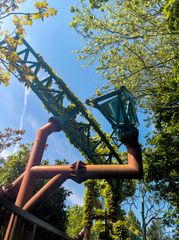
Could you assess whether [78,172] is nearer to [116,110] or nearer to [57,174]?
[57,174]

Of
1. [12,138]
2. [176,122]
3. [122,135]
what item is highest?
[176,122]

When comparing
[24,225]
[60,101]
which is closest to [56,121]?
[60,101]

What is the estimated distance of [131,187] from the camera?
10125 millimetres

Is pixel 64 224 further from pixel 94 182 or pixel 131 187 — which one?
pixel 131 187

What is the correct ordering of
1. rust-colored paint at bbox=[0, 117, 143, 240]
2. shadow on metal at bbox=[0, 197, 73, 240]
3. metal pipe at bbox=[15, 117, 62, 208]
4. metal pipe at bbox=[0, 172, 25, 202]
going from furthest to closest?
1. metal pipe at bbox=[0, 172, 25, 202]
2. metal pipe at bbox=[15, 117, 62, 208]
3. rust-colored paint at bbox=[0, 117, 143, 240]
4. shadow on metal at bbox=[0, 197, 73, 240]

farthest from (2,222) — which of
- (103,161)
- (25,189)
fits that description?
(103,161)

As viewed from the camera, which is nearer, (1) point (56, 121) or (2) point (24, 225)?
(2) point (24, 225)

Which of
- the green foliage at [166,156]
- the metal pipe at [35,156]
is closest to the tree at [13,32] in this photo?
the metal pipe at [35,156]

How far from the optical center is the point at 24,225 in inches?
81.6

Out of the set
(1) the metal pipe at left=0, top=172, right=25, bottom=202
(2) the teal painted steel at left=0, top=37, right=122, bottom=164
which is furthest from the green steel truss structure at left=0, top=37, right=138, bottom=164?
(1) the metal pipe at left=0, top=172, right=25, bottom=202

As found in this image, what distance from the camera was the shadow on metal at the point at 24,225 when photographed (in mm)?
1771

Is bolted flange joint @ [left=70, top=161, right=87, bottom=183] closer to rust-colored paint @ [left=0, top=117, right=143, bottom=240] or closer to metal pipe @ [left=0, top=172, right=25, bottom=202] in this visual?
rust-colored paint @ [left=0, top=117, right=143, bottom=240]

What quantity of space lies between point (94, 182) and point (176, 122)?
5855 millimetres

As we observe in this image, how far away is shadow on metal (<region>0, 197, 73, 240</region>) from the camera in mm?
1771
